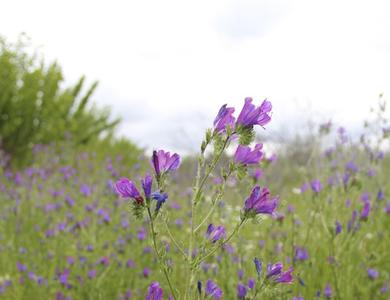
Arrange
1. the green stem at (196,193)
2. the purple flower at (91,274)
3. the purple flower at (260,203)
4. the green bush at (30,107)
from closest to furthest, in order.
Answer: the green stem at (196,193) → the purple flower at (260,203) → the purple flower at (91,274) → the green bush at (30,107)

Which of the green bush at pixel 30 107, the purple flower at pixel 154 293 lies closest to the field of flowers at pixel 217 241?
the purple flower at pixel 154 293

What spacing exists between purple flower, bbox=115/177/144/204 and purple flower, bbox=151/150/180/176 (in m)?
0.10

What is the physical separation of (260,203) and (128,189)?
17.0 inches

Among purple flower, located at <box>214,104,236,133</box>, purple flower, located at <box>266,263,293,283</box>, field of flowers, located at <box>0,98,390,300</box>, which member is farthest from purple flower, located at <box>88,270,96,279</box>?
purple flower, located at <box>214,104,236,133</box>

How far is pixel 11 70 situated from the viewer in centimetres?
1461

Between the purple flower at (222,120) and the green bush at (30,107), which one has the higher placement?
the green bush at (30,107)

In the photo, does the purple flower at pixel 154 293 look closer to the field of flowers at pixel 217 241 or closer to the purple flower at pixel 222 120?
the field of flowers at pixel 217 241

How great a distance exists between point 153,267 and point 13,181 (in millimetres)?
5823

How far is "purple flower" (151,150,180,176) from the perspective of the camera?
1679 mm

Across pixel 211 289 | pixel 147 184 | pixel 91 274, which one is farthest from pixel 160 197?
pixel 91 274

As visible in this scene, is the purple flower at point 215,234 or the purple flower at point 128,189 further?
the purple flower at point 215,234

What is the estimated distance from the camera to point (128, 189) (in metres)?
1.63

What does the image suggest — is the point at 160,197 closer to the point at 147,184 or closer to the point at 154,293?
the point at 147,184

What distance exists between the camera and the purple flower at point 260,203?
1688 millimetres
